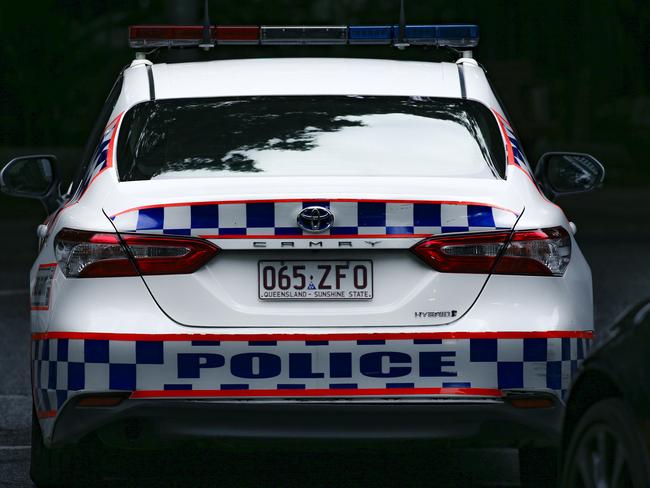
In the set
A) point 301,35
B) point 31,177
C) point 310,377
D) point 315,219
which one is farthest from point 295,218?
point 301,35

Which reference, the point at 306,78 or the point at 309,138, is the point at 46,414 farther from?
the point at 306,78

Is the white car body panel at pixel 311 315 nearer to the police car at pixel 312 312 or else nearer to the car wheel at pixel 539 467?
the police car at pixel 312 312

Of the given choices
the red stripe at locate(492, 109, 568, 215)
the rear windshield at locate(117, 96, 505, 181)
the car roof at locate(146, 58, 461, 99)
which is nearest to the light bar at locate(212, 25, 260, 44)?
the car roof at locate(146, 58, 461, 99)

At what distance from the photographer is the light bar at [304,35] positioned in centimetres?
668

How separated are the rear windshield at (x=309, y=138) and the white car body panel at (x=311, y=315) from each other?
20cm

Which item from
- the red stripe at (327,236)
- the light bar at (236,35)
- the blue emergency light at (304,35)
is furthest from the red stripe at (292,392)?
the light bar at (236,35)

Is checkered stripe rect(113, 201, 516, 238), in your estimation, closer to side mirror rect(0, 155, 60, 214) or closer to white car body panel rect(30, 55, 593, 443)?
white car body panel rect(30, 55, 593, 443)

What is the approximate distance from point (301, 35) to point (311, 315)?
1.99m

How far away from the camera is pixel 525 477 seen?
612cm

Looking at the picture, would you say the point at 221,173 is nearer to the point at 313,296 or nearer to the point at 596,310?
the point at 313,296

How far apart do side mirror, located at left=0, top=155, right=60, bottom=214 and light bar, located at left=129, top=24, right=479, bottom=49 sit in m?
0.57

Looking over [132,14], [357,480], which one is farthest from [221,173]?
[132,14]

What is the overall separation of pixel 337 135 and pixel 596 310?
21.6 feet

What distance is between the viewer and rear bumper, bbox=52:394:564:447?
518cm
